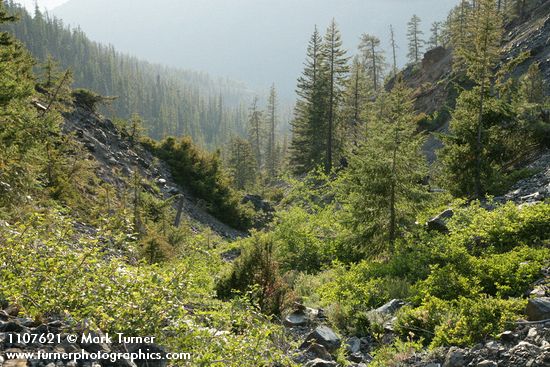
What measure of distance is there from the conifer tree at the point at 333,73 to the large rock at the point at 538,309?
31228mm

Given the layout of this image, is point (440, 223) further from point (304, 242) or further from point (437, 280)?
point (304, 242)

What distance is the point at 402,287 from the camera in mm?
9820

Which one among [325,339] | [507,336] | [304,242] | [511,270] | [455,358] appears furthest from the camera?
[304,242]

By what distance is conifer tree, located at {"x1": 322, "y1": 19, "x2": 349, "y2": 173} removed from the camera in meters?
38.2

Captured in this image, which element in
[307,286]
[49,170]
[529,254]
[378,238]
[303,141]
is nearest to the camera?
[529,254]

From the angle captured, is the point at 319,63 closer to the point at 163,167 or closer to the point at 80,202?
the point at 163,167

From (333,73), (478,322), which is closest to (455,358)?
(478,322)

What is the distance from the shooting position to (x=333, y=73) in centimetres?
3869

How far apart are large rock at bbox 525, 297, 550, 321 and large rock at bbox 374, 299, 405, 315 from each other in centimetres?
265

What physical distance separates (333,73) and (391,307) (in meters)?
32.3

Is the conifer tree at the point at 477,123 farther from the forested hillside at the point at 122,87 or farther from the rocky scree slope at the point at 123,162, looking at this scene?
the forested hillside at the point at 122,87

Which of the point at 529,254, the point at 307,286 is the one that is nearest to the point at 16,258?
the point at 307,286

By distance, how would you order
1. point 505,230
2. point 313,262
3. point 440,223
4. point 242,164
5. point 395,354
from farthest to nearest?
point 242,164 → point 313,262 → point 440,223 → point 505,230 → point 395,354

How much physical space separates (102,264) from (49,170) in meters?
11.6
